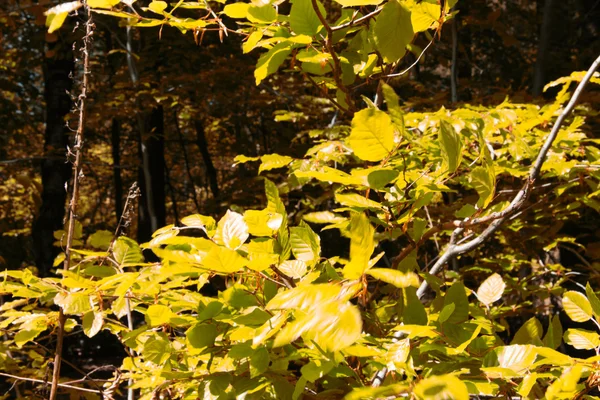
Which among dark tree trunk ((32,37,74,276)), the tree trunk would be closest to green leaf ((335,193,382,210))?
dark tree trunk ((32,37,74,276))

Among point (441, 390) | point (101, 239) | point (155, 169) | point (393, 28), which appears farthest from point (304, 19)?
point (155, 169)

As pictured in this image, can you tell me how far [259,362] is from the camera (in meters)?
0.87

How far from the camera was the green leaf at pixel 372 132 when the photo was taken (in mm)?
838

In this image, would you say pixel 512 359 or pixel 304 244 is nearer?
pixel 512 359

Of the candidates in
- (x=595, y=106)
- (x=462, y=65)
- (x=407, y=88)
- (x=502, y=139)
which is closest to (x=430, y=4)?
(x=502, y=139)

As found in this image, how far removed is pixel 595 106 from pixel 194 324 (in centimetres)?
433

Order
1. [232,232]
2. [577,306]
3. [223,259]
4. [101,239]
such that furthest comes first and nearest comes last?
[101,239], [577,306], [232,232], [223,259]

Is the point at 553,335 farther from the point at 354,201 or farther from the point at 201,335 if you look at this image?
the point at 201,335

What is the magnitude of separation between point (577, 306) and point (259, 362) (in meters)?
0.65

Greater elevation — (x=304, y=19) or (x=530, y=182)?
(x=304, y=19)

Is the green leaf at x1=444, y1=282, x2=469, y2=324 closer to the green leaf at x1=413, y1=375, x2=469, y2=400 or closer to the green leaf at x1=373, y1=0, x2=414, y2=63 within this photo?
the green leaf at x1=413, y1=375, x2=469, y2=400

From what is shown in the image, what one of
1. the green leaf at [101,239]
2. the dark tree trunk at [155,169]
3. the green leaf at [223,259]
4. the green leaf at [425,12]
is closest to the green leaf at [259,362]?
the green leaf at [223,259]

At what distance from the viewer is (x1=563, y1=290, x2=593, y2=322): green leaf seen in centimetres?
100

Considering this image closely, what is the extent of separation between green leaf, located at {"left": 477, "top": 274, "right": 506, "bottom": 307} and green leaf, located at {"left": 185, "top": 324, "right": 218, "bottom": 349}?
2.21 feet
